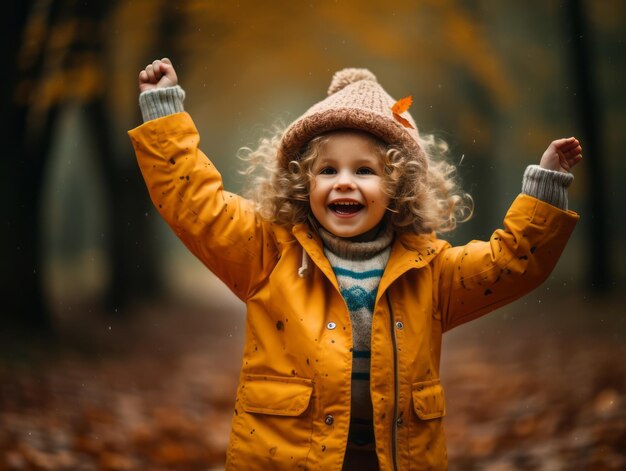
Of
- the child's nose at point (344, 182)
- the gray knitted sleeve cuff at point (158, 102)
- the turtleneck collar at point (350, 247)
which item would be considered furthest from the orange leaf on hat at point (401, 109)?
the gray knitted sleeve cuff at point (158, 102)

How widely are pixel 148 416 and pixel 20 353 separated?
35.2 inches

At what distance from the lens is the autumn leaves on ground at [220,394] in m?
3.88

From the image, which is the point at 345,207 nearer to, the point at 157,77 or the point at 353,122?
the point at 353,122

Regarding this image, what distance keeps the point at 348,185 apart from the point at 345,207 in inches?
2.8

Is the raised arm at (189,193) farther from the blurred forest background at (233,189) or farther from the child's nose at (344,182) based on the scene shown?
the blurred forest background at (233,189)

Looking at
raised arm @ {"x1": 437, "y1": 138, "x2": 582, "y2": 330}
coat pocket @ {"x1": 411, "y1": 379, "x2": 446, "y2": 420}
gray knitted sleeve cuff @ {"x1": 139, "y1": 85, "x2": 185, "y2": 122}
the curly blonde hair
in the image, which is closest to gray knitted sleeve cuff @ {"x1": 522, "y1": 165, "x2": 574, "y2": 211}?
raised arm @ {"x1": 437, "y1": 138, "x2": 582, "y2": 330}

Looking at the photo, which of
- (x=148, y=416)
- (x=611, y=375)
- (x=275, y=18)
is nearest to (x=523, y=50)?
(x=275, y=18)

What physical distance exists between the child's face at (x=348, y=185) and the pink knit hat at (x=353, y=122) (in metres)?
0.04

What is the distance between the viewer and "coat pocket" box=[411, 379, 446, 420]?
75.0 inches

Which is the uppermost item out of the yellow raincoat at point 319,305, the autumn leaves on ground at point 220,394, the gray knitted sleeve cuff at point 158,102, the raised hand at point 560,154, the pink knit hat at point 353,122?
the gray knitted sleeve cuff at point 158,102

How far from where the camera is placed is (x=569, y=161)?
202 cm

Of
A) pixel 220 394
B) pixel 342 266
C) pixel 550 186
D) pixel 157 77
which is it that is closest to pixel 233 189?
pixel 220 394

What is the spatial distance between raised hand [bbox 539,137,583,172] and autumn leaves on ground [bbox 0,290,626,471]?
198cm

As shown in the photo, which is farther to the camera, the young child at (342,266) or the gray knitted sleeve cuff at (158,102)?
the gray knitted sleeve cuff at (158,102)
